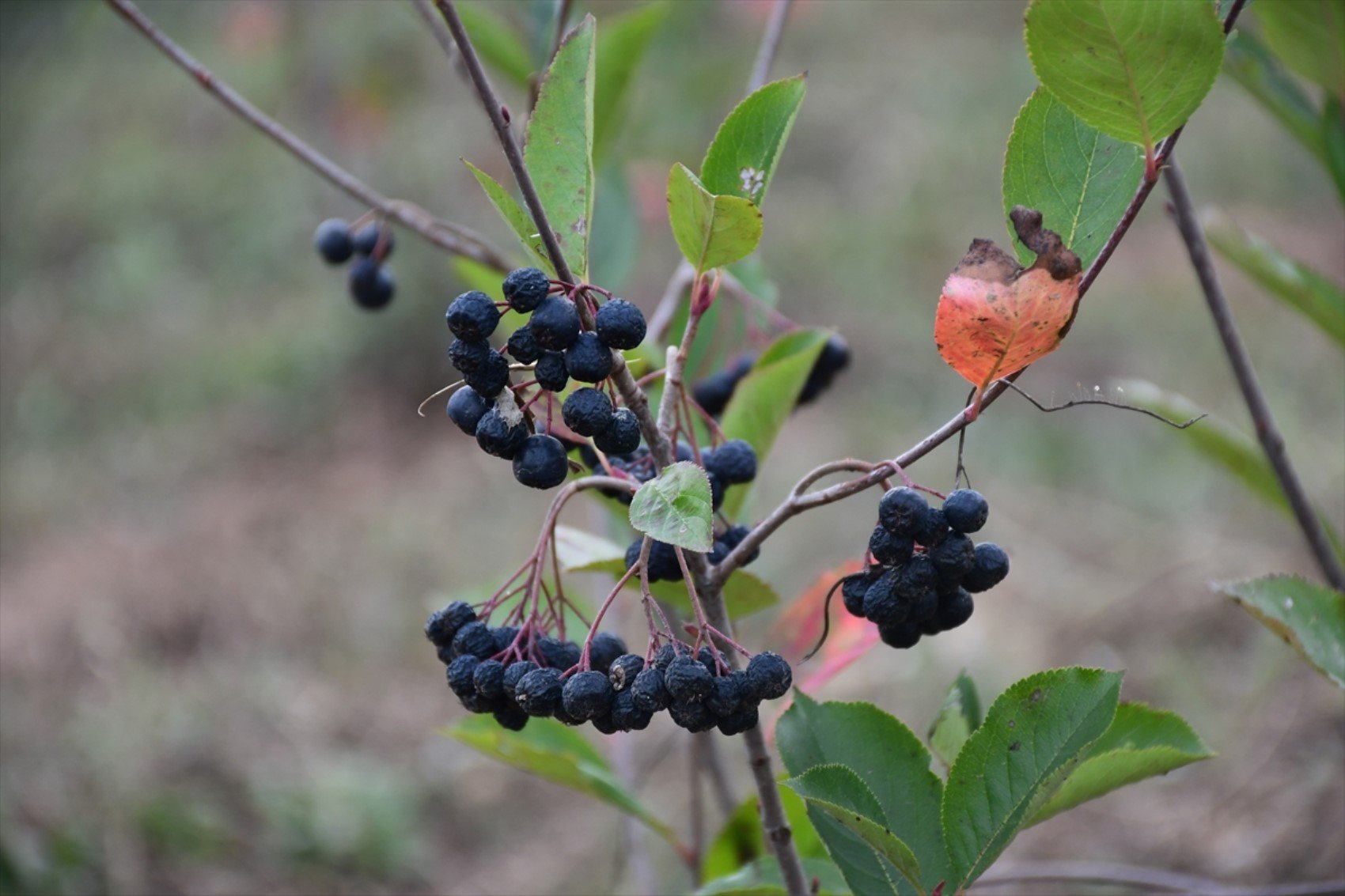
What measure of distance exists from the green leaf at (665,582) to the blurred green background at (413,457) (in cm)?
69

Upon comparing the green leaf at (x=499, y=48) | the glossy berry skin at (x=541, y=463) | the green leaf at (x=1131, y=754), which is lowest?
the green leaf at (x=1131, y=754)

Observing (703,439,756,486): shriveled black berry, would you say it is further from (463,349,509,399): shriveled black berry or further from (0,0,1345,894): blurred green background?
(0,0,1345,894): blurred green background

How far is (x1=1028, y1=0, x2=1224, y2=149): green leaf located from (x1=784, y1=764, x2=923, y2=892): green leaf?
0.52 m

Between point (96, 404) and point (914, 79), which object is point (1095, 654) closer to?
point (96, 404)

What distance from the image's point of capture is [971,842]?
2.97 ft

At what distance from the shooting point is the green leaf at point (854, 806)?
0.82m

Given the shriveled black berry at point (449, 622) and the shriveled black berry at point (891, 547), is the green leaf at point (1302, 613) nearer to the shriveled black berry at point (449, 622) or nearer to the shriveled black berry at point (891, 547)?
the shriveled black berry at point (891, 547)

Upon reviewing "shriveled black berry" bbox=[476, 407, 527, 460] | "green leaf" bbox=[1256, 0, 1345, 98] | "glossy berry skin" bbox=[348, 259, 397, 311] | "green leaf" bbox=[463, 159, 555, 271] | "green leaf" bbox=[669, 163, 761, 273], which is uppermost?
"glossy berry skin" bbox=[348, 259, 397, 311]

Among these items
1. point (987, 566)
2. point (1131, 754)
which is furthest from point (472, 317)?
point (1131, 754)

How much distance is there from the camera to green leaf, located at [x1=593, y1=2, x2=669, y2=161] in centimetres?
168

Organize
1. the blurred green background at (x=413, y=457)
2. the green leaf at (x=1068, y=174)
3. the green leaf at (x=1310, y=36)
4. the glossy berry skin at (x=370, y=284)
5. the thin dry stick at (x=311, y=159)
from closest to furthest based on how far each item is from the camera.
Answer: the green leaf at (x=1068, y=174), the green leaf at (x=1310, y=36), the thin dry stick at (x=311, y=159), the glossy berry skin at (x=370, y=284), the blurred green background at (x=413, y=457)

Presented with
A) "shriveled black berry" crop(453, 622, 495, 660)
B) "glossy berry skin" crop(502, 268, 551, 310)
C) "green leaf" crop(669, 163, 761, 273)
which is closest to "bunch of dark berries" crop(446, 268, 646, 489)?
"glossy berry skin" crop(502, 268, 551, 310)

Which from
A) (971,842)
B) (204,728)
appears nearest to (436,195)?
(204,728)

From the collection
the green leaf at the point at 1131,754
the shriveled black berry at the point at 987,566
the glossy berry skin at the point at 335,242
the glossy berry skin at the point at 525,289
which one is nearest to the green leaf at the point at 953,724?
the green leaf at the point at 1131,754
